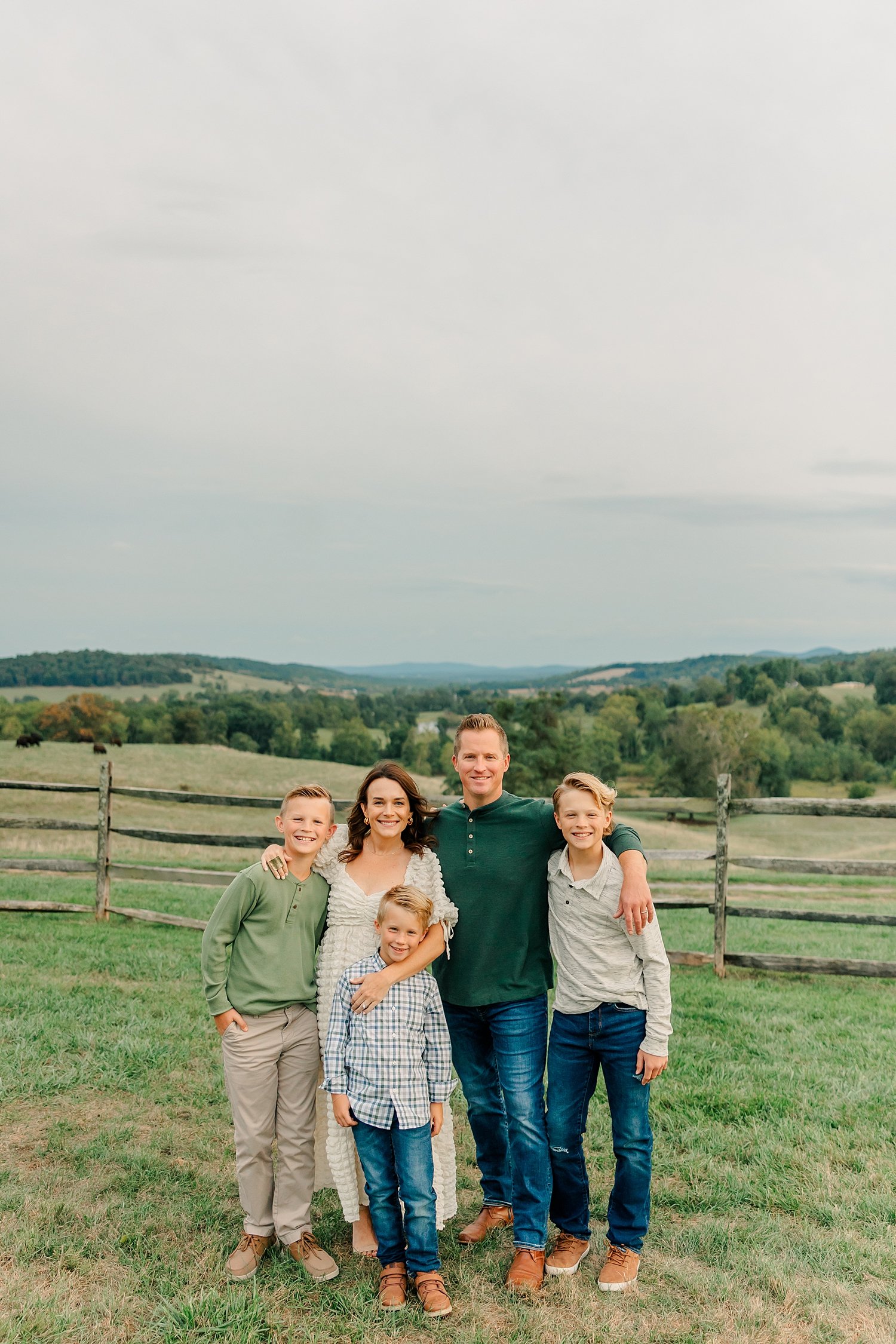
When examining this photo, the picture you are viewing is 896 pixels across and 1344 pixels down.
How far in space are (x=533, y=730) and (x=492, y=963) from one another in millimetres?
44943

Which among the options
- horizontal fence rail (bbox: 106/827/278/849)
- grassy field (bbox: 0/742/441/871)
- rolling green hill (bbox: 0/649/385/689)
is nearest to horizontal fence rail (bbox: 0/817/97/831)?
horizontal fence rail (bbox: 106/827/278/849)

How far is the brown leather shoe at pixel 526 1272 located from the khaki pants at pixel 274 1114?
81 centimetres

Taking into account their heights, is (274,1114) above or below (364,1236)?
above

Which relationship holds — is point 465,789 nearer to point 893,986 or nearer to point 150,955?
point 150,955

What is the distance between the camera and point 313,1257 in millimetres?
3410

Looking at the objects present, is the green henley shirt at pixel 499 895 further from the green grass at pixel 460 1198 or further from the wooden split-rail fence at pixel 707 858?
the wooden split-rail fence at pixel 707 858

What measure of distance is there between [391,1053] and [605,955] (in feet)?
2.88

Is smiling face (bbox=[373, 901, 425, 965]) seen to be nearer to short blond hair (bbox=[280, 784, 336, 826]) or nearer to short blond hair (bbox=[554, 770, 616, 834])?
short blond hair (bbox=[280, 784, 336, 826])

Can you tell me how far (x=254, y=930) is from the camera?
3.50m

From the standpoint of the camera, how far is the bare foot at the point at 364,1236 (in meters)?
3.51

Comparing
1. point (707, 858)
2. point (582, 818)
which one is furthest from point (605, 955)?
point (707, 858)

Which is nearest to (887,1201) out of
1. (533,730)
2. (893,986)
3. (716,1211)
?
(716,1211)

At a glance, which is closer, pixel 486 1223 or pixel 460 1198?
pixel 486 1223

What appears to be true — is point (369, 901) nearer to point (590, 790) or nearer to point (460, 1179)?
point (590, 790)
